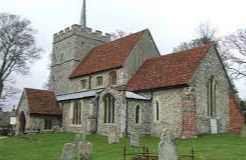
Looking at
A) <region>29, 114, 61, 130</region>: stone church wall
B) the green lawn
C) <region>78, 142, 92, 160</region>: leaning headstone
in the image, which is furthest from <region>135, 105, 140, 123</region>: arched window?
<region>78, 142, 92, 160</region>: leaning headstone

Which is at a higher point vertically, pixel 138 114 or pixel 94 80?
pixel 94 80

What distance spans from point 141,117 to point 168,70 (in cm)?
425

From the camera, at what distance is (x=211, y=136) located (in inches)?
1176

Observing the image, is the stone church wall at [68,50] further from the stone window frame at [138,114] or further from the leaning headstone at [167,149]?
the leaning headstone at [167,149]

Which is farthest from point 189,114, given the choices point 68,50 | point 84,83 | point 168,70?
point 68,50

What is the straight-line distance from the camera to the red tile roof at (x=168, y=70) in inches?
1241

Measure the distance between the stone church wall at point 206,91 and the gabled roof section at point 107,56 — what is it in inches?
293

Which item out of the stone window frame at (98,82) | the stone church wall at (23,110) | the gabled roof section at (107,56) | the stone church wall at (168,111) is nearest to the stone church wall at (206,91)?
the stone church wall at (168,111)

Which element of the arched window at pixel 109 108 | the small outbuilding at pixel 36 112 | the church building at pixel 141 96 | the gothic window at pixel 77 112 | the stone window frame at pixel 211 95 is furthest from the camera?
the small outbuilding at pixel 36 112

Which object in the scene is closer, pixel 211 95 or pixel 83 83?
pixel 211 95

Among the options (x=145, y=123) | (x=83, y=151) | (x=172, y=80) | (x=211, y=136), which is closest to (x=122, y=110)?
(x=145, y=123)

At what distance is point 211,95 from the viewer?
107ft

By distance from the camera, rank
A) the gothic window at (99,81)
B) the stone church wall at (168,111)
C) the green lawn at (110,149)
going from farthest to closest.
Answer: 1. the gothic window at (99,81)
2. the stone church wall at (168,111)
3. the green lawn at (110,149)

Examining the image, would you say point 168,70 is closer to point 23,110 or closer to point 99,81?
point 99,81
